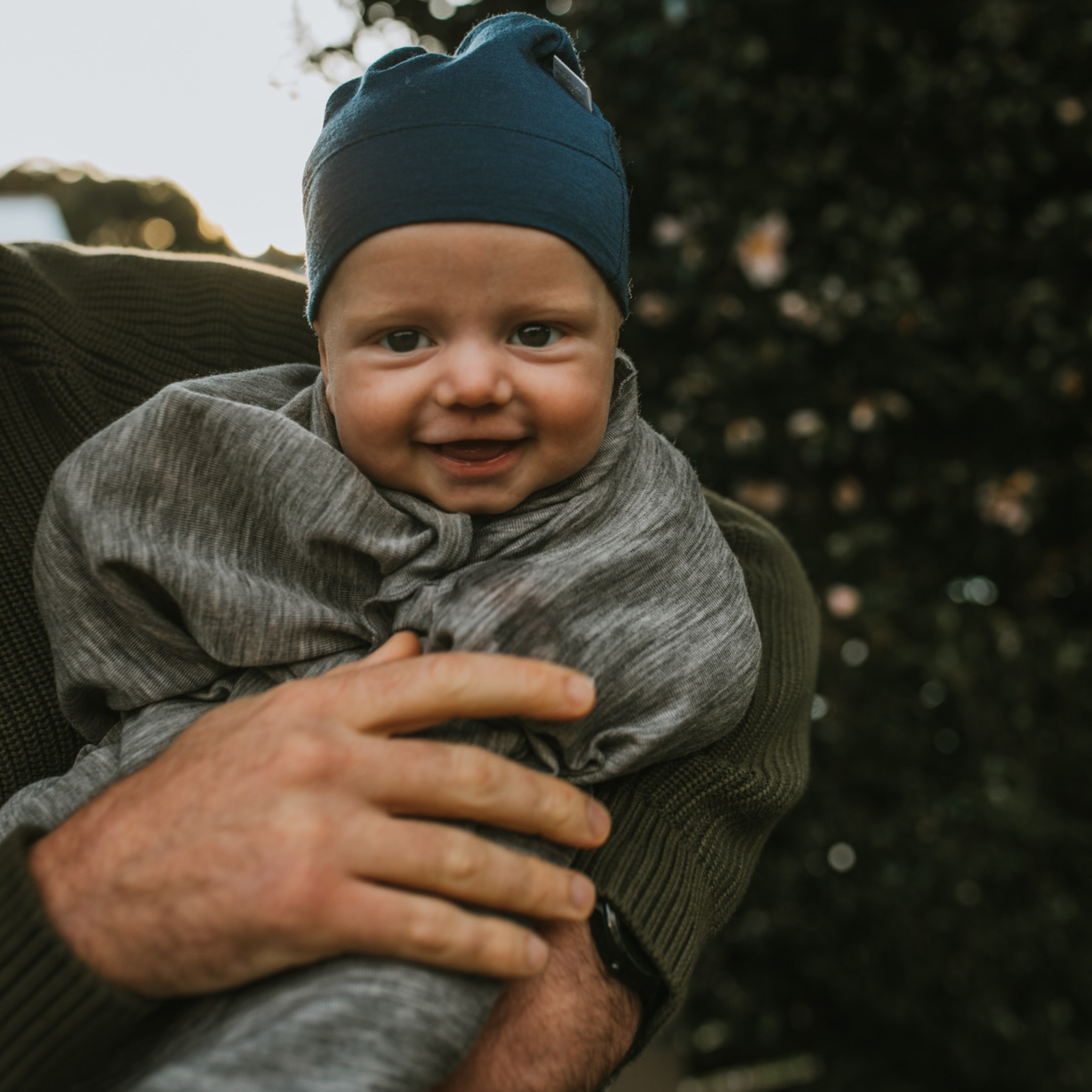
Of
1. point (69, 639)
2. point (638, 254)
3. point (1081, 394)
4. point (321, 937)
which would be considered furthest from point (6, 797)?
point (1081, 394)

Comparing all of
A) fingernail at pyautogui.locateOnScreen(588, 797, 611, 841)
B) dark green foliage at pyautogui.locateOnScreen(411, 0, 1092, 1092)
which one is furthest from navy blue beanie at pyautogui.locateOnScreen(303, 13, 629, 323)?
dark green foliage at pyautogui.locateOnScreen(411, 0, 1092, 1092)

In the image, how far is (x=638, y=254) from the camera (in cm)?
234

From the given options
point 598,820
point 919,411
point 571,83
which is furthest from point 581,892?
point 919,411

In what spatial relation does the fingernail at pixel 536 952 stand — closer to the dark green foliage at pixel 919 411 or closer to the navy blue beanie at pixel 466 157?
the navy blue beanie at pixel 466 157

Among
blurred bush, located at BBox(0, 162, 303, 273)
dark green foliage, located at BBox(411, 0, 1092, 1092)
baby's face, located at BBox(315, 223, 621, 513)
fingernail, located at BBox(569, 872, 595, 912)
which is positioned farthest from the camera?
blurred bush, located at BBox(0, 162, 303, 273)

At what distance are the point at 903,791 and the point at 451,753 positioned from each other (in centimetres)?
178

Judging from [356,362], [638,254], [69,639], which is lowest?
[638,254]

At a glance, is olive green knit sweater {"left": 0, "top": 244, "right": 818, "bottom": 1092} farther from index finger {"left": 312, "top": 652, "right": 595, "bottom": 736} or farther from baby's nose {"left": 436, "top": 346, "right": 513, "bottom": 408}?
baby's nose {"left": 436, "top": 346, "right": 513, "bottom": 408}

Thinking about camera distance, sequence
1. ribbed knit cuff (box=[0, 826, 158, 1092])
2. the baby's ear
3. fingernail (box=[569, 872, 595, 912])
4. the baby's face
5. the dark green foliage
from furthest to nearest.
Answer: the dark green foliage, the baby's ear, the baby's face, fingernail (box=[569, 872, 595, 912]), ribbed knit cuff (box=[0, 826, 158, 1092])

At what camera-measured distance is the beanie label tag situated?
1136 mm

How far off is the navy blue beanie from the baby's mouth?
0.24m

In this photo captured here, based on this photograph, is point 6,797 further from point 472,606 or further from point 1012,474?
point 1012,474

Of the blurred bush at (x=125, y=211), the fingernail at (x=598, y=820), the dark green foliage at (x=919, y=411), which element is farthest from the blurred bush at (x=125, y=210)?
the fingernail at (x=598, y=820)

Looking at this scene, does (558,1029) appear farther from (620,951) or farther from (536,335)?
(536,335)
